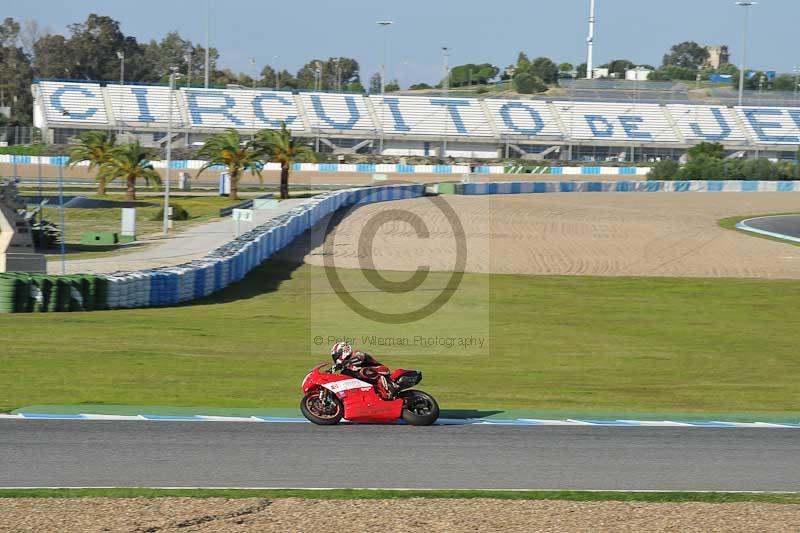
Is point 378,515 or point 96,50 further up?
point 96,50

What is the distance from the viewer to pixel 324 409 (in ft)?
47.3

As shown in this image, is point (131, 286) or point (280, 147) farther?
point (280, 147)

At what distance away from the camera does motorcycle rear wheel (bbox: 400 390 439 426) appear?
571 inches

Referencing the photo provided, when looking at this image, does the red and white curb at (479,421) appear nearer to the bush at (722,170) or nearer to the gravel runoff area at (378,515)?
the gravel runoff area at (378,515)

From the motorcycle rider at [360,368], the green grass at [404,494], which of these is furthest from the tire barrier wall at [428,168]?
the green grass at [404,494]

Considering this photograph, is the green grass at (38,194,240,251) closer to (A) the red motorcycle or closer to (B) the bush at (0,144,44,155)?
(A) the red motorcycle

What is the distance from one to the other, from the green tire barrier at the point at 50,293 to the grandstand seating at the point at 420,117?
9945 centimetres

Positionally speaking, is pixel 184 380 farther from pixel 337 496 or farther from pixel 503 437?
pixel 337 496

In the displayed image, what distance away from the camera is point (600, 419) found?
1539cm

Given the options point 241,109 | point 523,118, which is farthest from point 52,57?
point 523,118

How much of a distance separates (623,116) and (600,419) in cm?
13068

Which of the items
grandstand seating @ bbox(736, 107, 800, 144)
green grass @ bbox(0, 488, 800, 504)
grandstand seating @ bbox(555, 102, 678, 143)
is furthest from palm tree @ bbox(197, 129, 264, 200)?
grandstand seating @ bbox(736, 107, 800, 144)

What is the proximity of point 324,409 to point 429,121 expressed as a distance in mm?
123392

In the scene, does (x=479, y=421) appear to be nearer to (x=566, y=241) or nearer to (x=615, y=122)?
(x=566, y=241)
